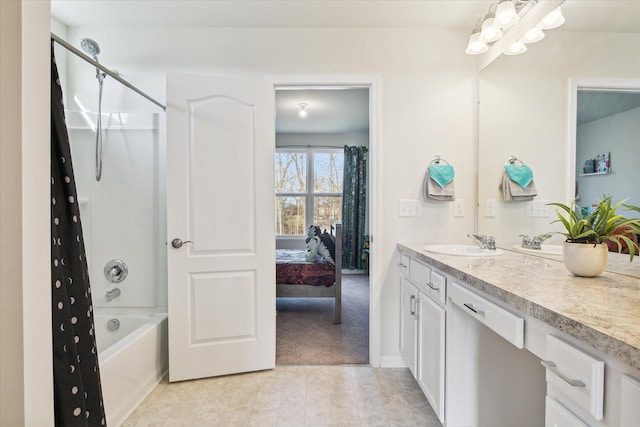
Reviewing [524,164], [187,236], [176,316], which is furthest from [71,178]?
[524,164]

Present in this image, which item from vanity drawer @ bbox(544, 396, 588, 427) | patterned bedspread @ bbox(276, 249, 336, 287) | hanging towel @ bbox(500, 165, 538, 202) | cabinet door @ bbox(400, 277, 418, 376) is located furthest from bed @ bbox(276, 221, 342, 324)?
vanity drawer @ bbox(544, 396, 588, 427)

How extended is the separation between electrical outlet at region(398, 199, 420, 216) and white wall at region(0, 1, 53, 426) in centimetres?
204

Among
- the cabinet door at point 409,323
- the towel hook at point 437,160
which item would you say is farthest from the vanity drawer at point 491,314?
the towel hook at point 437,160

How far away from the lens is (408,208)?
2338 mm

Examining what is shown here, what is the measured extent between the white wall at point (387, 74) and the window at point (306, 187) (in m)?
3.53

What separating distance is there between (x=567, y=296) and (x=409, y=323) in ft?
3.88

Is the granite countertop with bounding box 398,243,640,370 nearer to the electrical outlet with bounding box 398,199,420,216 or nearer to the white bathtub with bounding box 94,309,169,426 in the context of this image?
the electrical outlet with bounding box 398,199,420,216

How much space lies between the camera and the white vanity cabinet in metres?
1.52

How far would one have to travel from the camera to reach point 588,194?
1.39 m

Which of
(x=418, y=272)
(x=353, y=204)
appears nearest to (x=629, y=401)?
(x=418, y=272)

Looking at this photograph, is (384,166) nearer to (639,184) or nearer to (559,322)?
(639,184)

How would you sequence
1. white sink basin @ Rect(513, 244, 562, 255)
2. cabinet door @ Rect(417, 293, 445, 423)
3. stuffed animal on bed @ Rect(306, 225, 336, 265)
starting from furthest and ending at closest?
stuffed animal on bed @ Rect(306, 225, 336, 265), white sink basin @ Rect(513, 244, 562, 255), cabinet door @ Rect(417, 293, 445, 423)

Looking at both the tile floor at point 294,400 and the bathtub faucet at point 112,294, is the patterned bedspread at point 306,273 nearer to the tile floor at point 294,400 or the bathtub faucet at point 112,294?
the tile floor at point 294,400

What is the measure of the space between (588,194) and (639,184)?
19 cm
